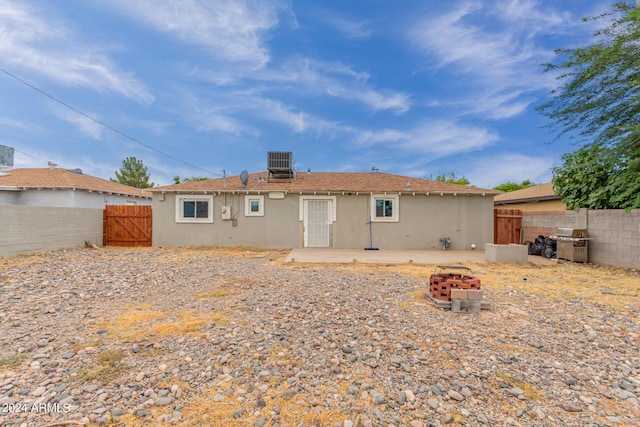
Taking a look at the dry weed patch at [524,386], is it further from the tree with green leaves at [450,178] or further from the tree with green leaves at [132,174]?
the tree with green leaves at [132,174]

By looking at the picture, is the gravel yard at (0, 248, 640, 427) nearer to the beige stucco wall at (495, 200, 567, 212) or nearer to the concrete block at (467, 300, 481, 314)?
the concrete block at (467, 300, 481, 314)

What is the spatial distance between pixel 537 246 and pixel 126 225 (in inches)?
713

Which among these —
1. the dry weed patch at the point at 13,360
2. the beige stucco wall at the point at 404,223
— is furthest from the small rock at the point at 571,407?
the beige stucco wall at the point at 404,223

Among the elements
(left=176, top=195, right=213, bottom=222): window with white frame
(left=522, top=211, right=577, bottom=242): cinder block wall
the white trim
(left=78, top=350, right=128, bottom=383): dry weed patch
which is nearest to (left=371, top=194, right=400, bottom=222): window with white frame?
the white trim

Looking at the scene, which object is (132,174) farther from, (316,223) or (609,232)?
(609,232)

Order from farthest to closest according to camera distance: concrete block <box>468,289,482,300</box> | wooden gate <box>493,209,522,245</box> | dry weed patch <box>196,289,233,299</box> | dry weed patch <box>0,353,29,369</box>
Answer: wooden gate <box>493,209,522,245</box> → dry weed patch <box>196,289,233,299</box> → concrete block <box>468,289,482,300</box> → dry weed patch <box>0,353,29,369</box>

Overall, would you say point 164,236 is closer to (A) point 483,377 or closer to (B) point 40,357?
(B) point 40,357

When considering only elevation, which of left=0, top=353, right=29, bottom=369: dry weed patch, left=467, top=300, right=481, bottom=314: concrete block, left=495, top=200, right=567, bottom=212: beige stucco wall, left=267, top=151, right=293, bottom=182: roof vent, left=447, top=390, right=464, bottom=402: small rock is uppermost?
left=267, top=151, right=293, bottom=182: roof vent

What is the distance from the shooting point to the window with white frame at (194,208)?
1227 centimetres

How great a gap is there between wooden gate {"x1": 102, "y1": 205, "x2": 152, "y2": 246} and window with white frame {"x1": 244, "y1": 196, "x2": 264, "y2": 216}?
4.72 m

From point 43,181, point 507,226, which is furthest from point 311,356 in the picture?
point 43,181

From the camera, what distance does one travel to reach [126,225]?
1290 centimetres

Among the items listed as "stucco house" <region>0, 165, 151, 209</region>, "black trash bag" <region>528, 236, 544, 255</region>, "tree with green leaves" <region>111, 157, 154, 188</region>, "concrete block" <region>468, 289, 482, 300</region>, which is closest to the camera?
Answer: "concrete block" <region>468, 289, 482, 300</region>

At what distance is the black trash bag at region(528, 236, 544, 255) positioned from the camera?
35.5ft
